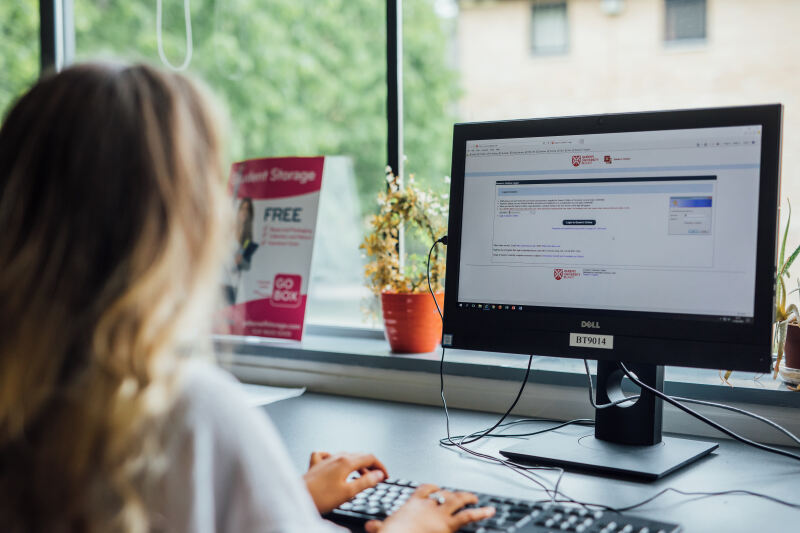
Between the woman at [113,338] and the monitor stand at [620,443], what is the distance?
595 mm

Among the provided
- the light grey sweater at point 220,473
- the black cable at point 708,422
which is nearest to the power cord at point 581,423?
the black cable at point 708,422

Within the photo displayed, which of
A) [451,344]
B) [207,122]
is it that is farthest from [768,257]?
[207,122]

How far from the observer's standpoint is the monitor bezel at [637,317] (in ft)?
3.41

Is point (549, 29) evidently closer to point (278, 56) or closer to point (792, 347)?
point (278, 56)

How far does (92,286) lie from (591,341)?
778 mm

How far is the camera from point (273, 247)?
1.90 m

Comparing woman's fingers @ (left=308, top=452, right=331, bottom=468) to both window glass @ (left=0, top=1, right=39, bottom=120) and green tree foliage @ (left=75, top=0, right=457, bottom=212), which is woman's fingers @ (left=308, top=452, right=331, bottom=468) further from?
green tree foliage @ (left=75, top=0, right=457, bottom=212)

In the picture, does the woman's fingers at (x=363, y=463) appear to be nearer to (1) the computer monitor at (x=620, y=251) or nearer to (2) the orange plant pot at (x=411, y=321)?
(1) the computer monitor at (x=620, y=251)

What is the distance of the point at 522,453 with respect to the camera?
1.15 meters

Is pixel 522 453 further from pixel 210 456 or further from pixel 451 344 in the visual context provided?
pixel 210 456

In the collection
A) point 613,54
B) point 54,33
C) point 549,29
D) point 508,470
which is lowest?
point 508,470

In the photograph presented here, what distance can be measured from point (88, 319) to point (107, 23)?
5261mm

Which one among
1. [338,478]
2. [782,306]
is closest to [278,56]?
[782,306]

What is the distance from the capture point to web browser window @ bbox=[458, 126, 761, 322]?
106 centimetres
